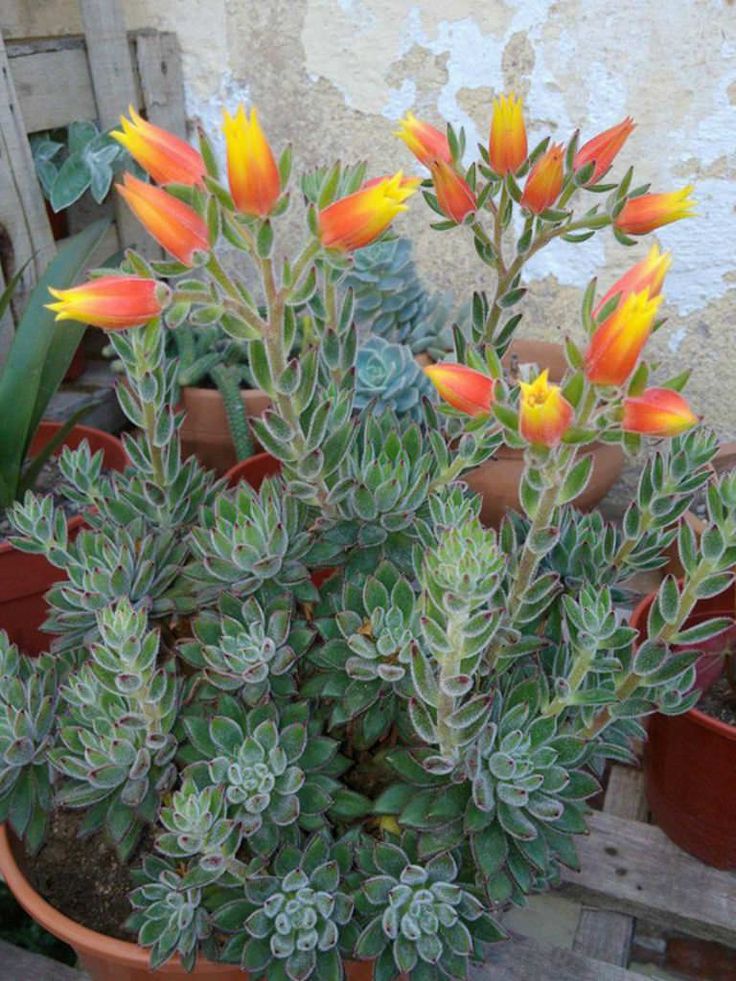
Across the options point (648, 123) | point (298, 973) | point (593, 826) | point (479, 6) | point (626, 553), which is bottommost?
point (593, 826)

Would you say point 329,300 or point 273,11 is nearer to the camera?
point 329,300

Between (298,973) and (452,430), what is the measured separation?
491mm

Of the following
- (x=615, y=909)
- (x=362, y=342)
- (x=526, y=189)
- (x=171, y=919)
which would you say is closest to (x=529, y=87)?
(x=362, y=342)

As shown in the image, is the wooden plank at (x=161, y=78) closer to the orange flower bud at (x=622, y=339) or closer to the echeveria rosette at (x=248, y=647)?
the echeveria rosette at (x=248, y=647)

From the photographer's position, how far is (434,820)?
28.0 inches

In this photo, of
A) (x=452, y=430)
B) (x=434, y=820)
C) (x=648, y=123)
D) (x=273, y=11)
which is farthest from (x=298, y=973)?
(x=273, y=11)

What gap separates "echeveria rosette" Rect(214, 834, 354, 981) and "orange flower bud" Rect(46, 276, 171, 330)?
0.42 meters

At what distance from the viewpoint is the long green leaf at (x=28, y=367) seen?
1235 millimetres

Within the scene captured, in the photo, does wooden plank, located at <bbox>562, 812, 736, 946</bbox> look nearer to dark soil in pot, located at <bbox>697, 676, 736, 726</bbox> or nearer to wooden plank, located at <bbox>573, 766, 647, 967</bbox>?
wooden plank, located at <bbox>573, 766, 647, 967</bbox>

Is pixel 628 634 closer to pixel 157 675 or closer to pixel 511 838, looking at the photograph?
pixel 511 838

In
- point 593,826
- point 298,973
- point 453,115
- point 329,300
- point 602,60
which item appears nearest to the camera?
point 298,973

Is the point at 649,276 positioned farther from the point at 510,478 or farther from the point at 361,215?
the point at 510,478

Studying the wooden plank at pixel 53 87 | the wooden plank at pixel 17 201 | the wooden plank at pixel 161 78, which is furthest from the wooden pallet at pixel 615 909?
the wooden plank at pixel 161 78

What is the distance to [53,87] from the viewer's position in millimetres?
1535
